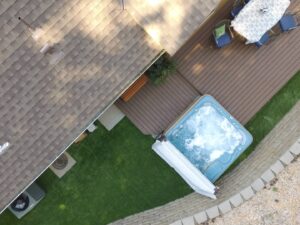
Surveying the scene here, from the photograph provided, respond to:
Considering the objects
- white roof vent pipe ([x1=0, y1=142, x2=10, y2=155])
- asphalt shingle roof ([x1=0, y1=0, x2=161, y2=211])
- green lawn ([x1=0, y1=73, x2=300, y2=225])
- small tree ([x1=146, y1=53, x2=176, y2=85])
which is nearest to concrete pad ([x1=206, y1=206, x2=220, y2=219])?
green lawn ([x1=0, y1=73, x2=300, y2=225])

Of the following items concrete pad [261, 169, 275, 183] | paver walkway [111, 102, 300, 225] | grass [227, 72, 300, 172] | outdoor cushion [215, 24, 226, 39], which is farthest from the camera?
grass [227, 72, 300, 172]

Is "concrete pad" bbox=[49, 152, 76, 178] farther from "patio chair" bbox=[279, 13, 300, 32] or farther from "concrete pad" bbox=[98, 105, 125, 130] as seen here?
"patio chair" bbox=[279, 13, 300, 32]

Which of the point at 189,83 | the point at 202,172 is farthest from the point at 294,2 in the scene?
the point at 202,172

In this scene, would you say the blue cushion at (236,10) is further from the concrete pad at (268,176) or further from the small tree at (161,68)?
the concrete pad at (268,176)

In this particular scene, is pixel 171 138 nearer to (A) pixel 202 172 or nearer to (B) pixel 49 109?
(A) pixel 202 172

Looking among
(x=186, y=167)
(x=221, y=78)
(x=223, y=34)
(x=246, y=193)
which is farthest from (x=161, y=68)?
(x=246, y=193)

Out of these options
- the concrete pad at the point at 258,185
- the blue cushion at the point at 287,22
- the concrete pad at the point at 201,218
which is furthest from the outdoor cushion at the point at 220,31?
the concrete pad at the point at 201,218

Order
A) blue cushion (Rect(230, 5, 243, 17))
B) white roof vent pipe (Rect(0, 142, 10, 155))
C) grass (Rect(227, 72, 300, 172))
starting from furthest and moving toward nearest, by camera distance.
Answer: grass (Rect(227, 72, 300, 172)), blue cushion (Rect(230, 5, 243, 17)), white roof vent pipe (Rect(0, 142, 10, 155))
